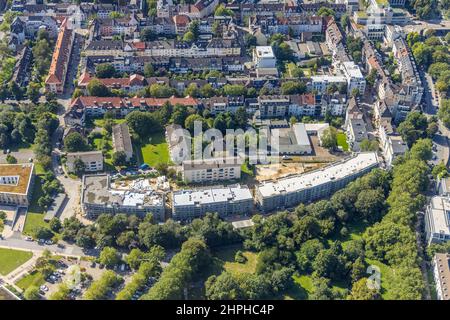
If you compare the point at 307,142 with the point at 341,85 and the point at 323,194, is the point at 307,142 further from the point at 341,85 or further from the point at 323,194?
the point at 341,85

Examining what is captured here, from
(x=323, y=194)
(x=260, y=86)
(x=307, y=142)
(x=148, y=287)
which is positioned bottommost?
(x=148, y=287)

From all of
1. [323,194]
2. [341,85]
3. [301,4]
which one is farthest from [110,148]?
[301,4]

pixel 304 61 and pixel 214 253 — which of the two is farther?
pixel 304 61

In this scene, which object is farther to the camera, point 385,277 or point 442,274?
point 385,277

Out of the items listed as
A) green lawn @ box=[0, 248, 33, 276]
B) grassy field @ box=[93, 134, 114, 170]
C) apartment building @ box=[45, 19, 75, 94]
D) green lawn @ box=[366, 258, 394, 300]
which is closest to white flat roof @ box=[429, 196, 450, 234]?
green lawn @ box=[366, 258, 394, 300]


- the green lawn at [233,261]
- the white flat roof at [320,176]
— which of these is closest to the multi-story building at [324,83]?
the white flat roof at [320,176]

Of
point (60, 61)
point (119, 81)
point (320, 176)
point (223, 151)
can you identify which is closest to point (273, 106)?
point (223, 151)

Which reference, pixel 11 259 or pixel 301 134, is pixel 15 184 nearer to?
pixel 11 259
